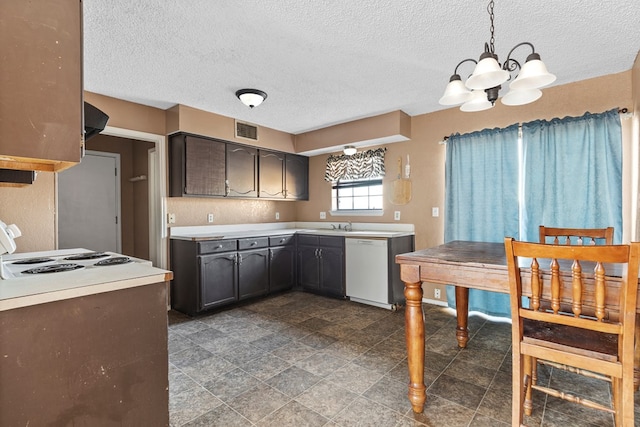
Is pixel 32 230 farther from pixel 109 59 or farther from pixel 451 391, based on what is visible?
pixel 451 391

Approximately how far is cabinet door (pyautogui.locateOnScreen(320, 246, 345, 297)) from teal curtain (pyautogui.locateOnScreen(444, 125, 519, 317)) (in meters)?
1.29

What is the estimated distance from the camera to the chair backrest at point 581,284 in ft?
4.10

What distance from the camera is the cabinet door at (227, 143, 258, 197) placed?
13.5ft

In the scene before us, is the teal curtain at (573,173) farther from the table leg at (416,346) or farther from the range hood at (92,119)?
the range hood at (92,119)

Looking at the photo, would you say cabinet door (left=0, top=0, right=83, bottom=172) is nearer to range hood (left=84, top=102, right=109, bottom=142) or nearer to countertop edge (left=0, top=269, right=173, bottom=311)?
range hood (left=84, top=102, right=109, bottom=142)

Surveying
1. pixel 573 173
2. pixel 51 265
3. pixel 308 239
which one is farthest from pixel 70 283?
pixel 573 173

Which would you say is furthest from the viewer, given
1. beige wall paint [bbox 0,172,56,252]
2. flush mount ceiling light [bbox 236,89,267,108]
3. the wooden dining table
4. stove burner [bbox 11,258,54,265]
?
flush mount ceiling light [bbox 236,89,267,108]

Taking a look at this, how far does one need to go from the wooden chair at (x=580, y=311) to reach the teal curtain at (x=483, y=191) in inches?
66.7

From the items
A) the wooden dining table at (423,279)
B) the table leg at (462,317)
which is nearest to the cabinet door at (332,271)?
the table leg at (462,317)

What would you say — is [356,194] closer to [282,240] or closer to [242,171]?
[282,240]

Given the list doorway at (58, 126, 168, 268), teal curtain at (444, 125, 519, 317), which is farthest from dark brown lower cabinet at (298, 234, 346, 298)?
doorway at (58, 126, 168, 268)

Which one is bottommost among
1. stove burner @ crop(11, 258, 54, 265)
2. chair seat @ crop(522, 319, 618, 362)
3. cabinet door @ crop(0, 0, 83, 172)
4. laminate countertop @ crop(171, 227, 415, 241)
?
chair seat @ crop(522, 319, 618, 362)

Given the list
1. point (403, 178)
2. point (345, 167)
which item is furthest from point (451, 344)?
point (345, 167)

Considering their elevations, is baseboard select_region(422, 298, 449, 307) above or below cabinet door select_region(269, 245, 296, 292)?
below
